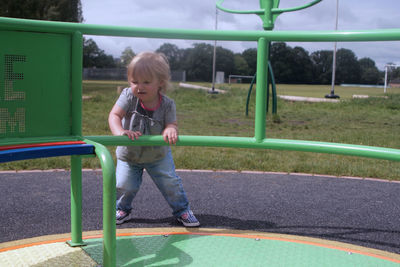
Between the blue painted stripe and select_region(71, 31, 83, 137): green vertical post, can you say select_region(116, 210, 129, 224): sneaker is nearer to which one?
select_region(71, 31, 83, 137): green vertical post

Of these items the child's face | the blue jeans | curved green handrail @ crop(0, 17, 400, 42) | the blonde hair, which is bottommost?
the blue jeans

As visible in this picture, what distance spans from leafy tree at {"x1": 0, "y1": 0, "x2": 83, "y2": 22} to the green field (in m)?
10.0

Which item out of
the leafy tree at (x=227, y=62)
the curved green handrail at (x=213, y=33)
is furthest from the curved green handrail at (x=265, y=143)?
the leafy tree at (x=227, y=62)

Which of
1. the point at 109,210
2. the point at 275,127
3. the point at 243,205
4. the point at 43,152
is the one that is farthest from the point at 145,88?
the point at 275,127

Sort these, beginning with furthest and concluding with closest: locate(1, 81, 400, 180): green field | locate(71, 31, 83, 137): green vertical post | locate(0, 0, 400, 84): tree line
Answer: locate(1, 81, 400, 180): green field < locate(0, 0, 400, 84): tree line < locate(71, 31, 83, 137): green vertical post

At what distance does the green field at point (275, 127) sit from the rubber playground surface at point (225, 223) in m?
0.44

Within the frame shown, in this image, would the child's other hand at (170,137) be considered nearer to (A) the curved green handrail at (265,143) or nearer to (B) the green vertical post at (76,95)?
(A) the curved green handrail at (265,143)

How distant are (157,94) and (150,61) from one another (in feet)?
0.70

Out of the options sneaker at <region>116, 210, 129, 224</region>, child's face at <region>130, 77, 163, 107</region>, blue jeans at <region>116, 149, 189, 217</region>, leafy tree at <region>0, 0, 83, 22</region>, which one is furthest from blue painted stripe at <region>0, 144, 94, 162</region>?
leafy tree at <region>0, 0, 83, 22</region>

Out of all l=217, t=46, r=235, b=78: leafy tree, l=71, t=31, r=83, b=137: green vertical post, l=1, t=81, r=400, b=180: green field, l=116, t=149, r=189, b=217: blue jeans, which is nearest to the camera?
l=71, t=31, r=83, b=137: green vertical post

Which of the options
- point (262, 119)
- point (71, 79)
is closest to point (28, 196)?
point (71, 79)

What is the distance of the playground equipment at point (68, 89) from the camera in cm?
163

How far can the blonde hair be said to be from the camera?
6.97ft

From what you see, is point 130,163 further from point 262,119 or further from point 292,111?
point 292,111
